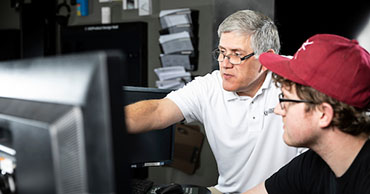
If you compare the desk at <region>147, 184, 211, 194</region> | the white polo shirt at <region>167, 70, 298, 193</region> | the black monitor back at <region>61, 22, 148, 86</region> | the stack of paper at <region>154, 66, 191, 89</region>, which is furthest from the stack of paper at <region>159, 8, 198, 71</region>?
the desk at <region>147, 184, 211, 194</region>

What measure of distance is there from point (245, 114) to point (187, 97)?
0.88 ft

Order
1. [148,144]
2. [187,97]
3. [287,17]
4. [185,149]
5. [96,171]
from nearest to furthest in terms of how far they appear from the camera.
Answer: [96,171] → [148,144] → [187,97] → [287,17] → [185,149]

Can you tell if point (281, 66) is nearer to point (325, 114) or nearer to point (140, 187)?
point (325, 114)

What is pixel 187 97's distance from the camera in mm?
1797

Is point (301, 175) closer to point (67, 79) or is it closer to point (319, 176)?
point (319, 176)

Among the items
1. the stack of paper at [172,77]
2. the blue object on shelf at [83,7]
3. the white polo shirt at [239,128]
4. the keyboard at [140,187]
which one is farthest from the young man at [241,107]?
the blue object on shelf at [83,7]

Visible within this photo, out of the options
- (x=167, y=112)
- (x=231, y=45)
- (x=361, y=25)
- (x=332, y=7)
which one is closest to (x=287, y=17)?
(x=332, y=7)

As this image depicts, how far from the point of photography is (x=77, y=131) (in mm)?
454

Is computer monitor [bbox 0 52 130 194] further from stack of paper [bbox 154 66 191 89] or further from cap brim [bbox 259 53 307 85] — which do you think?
stack of paper [bbox 154 66 191 89]

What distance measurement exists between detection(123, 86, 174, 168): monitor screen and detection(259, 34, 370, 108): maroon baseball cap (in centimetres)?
69

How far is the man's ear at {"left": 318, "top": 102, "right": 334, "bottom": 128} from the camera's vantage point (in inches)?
43.0

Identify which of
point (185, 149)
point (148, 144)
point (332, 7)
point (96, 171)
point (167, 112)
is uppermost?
point (332, 7)

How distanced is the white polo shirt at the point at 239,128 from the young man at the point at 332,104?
1.91ft

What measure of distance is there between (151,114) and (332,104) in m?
0.72
